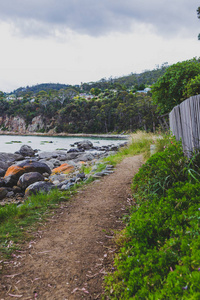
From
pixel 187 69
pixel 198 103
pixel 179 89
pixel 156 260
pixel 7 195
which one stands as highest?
pixel 187 69

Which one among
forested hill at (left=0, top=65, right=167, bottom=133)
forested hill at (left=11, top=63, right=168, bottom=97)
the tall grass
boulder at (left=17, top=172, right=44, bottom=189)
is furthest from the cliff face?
boulder at (left=17, top=172, right=44, bottom=189)

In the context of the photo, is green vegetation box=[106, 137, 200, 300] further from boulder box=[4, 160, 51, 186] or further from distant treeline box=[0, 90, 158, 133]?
distant treeline box=[0, 90, 158, 133]

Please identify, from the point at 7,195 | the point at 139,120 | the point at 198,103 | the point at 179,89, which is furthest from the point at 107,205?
the point at 139,120

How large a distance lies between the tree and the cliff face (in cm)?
6845

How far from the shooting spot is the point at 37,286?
225 centimetres

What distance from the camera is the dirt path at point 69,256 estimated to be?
7.16 ft

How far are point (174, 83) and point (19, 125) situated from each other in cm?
8014

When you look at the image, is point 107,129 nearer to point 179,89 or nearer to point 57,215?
point 179,89

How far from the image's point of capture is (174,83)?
9.54m

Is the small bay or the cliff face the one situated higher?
the cliff face

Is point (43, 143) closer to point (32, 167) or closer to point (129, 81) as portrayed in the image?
point (32, 167)

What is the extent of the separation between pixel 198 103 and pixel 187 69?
6.99m

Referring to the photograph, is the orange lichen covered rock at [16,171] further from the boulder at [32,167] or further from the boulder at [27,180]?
the boulder at [27,180]

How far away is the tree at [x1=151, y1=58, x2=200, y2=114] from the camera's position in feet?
31.7
